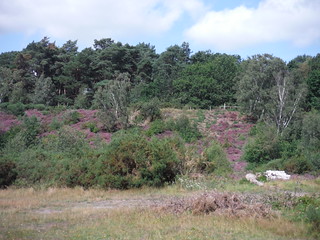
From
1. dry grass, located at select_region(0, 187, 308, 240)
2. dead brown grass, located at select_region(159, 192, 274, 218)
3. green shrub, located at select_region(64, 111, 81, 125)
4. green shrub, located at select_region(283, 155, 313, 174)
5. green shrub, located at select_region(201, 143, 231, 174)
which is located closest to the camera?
dry grass, located at select_region(0, 187, 308, 240)

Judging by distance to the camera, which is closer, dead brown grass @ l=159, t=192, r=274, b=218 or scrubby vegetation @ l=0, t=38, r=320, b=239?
dead brown grass @ l=159, t=192, r=274, b=218

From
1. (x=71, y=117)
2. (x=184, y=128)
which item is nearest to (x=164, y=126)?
(x=184, y=128)

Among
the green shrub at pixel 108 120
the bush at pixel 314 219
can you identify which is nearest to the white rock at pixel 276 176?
the bush at pixel 314 219

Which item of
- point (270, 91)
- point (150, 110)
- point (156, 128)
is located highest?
point (270, 91)

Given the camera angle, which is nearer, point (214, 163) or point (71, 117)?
point (214, 163)

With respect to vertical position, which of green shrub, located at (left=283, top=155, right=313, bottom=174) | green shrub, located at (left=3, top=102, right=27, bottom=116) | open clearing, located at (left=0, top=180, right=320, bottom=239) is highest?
green shrub, located at (left=3, top=102, right=27, bottom=116)

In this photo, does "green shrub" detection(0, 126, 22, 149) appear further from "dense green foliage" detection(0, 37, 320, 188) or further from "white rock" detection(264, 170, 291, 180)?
"white rock" detection(264, 170, 291, 180)

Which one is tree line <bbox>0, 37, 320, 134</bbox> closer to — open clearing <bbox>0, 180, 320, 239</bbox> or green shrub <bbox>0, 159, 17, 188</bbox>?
green shrub <bbox>0, 159, 17, 188</bbox>

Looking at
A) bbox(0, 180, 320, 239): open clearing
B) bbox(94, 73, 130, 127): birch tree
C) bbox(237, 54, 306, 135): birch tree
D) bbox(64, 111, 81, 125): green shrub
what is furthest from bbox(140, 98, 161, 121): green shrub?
bbox(0, 180, 320, 239): open clearing

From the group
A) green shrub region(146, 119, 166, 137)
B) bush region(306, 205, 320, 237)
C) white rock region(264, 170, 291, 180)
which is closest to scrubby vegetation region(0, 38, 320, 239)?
bush region(306, 205, 320, 237)

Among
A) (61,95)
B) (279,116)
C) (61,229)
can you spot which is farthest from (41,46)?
(61,229)

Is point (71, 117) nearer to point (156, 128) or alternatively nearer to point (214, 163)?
point (156, 128)

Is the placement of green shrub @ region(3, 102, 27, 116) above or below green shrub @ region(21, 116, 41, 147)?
above

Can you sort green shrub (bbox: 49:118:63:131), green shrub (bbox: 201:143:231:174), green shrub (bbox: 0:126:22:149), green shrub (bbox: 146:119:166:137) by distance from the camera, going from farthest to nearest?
green shrub (bbox: 49:118:63:131), green shrub (bbox: 146:119:166:137), green shrub (bbox: 0:126:22:149), green shrub (bbox: 201:143:231:174)
